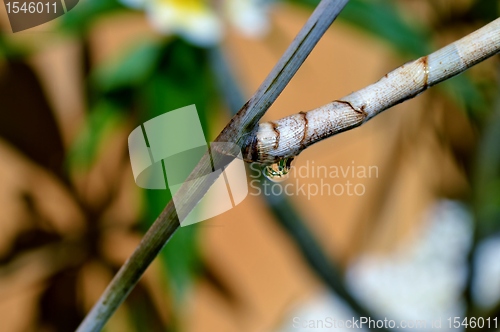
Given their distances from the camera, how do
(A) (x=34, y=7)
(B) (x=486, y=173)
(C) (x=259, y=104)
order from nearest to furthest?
(C) (x=259, y=104) < (A) (x=34, y=7) < (B) (x=486, y=173)

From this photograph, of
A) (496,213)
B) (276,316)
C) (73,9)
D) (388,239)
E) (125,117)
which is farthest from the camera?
(388,239)

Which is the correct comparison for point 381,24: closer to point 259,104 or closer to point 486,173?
point 486,173

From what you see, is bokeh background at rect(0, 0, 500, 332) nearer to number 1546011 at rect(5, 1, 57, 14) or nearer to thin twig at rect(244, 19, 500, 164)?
number 1546011 at rect(5, 1, 57, 14)

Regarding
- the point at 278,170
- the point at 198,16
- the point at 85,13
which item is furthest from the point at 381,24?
the point at 278,170

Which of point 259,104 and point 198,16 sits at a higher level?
point 198,16

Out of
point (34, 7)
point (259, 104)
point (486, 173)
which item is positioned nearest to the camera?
point (259, 104)

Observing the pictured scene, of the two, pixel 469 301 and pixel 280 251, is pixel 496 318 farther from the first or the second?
pixel 280 251

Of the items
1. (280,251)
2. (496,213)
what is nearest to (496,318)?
(496,213)
